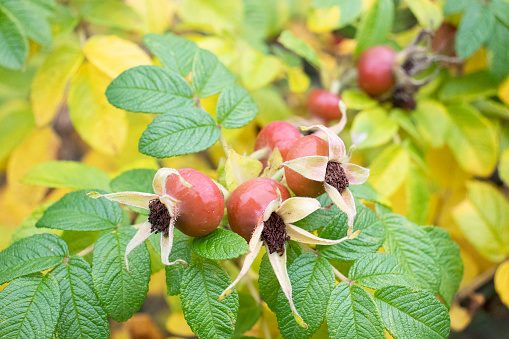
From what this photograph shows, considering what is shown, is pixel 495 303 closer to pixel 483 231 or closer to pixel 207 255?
pixel 483 231

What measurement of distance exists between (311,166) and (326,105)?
0.99 metres

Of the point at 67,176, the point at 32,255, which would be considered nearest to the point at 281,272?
the point at 32,255

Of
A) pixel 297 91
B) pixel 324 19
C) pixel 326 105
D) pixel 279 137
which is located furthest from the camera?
pixel 297 91

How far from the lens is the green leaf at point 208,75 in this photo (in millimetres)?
1275

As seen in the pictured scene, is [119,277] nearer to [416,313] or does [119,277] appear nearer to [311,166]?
[311,166]

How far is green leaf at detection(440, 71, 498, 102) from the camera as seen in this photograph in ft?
6.35

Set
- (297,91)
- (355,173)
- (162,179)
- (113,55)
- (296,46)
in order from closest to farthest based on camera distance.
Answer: (162,179)
(355,173)
(113,55)
(296,46)
(297,91)

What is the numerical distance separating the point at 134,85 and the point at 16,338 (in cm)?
73

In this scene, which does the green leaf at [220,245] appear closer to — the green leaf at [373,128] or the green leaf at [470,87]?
the green leaf at [373,128]

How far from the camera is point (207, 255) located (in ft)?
3.13

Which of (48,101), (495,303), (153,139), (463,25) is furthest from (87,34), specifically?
(495,303)

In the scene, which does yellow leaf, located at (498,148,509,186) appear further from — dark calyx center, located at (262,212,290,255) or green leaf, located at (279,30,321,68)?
dark calyx center, located at (262,212,290,255)

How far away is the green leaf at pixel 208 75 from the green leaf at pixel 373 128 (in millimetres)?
584

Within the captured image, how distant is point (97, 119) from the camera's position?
1.64 meters
